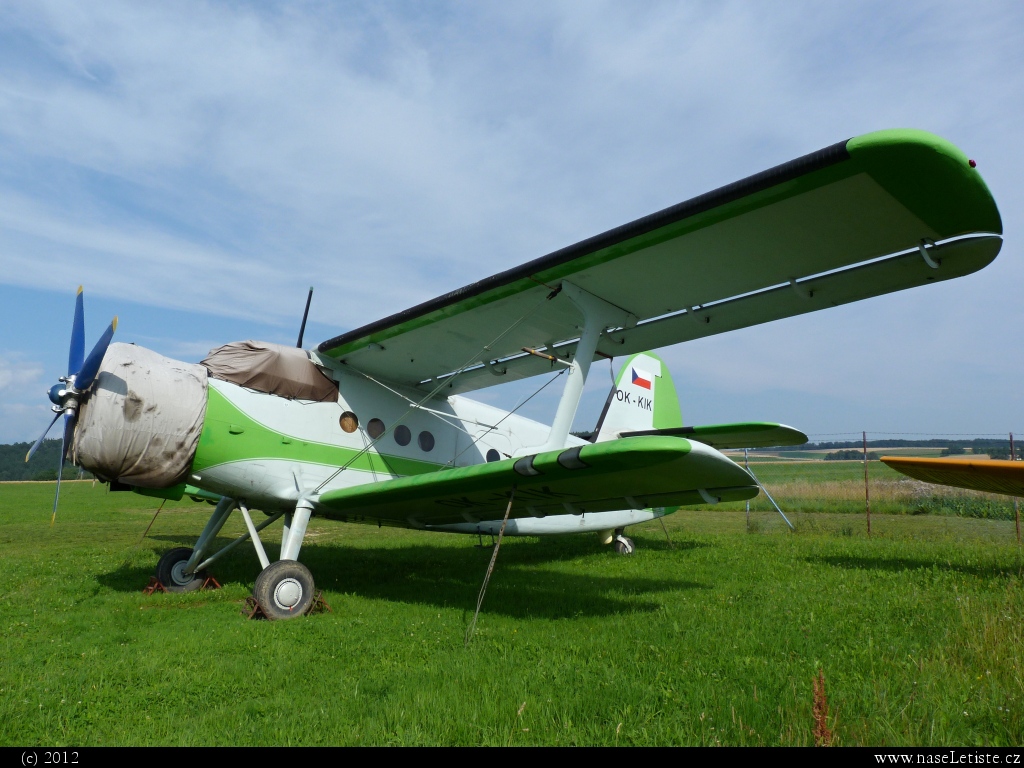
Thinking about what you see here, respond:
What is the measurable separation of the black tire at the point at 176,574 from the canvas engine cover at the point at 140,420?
186cm

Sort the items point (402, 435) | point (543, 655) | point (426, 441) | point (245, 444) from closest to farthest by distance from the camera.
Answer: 1. point (543, 655)
2. point (245, 444)
3. point (402, 435)
4. point (426, 441)

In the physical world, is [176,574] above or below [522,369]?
below

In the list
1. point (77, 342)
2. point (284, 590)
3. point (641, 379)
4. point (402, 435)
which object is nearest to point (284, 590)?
point (284, 590)

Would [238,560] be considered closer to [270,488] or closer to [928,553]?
[270,488]

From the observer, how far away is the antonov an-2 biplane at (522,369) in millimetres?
4699

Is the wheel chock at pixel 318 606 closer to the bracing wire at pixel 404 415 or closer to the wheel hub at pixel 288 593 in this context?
the wheel hub at pixel 288 593

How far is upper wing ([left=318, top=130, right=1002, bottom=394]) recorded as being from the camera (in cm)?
431

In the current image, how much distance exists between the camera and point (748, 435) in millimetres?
8172

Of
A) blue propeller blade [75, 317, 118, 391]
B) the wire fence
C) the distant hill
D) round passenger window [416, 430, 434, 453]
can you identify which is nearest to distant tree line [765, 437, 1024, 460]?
the wire fence

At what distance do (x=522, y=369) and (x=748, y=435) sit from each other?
328 centimetres

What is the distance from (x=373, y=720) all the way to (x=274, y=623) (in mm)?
2867

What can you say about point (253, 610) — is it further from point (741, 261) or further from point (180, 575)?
point (741, 261)

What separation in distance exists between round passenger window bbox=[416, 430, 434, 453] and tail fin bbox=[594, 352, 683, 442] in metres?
3.60
